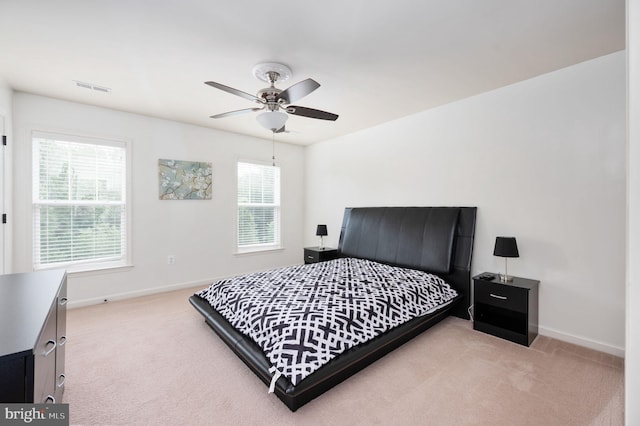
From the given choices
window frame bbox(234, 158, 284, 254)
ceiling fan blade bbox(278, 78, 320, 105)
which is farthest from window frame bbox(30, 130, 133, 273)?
ceiling fan blade bbox(278, 78, 320, 105)

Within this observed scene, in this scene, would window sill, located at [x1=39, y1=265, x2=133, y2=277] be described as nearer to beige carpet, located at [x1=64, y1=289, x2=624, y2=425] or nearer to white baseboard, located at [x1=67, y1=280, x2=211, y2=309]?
white baseboard, located at [x1=67, y1=280, x2=211, y2=309]

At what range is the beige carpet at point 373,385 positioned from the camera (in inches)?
67.4

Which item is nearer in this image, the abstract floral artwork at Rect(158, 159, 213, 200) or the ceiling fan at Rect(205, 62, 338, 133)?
the ceiling fan at Rect(205, 62, 338, 133)

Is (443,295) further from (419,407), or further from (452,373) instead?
(419,407)

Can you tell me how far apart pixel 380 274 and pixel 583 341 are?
6.34ft

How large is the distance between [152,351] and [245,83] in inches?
109

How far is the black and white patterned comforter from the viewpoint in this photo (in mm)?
1869

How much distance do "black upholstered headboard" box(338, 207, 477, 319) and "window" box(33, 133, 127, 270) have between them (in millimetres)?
3462

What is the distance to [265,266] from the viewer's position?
5.31 meters

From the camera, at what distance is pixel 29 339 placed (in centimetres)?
96

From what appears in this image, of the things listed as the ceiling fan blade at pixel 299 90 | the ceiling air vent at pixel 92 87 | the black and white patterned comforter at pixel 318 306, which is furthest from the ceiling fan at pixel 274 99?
the ceiling air vent at pixel 92 87

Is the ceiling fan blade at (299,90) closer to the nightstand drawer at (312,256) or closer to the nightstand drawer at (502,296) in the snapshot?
the nightstand drawer at (502,296)

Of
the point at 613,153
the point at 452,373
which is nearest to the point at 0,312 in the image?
the point at 452,373

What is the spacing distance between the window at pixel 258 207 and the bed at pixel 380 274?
5.07ft
